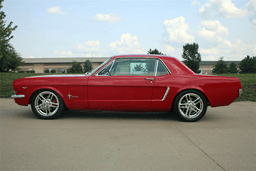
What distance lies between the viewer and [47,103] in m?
5.16

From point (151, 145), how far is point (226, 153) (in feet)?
3.34

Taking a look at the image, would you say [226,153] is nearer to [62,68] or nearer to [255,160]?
[255,160]

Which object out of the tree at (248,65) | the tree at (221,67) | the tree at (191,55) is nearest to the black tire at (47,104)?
the tree at (221,67)

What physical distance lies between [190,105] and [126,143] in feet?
6.99

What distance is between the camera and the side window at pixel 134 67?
514 cm

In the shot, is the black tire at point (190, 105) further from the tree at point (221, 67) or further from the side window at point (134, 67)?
the tree at point (221, 67)

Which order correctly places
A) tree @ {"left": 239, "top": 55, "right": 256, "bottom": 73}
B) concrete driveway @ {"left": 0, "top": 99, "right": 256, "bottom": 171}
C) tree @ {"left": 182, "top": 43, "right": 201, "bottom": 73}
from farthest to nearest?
tree @ {"left": 182, "top": 43, "right": 201, "bottom": 73} → tree @ {"left": 239, "top": 55, "right": 256, "bottom": 73} → concrete driveway @ {"left": 0, "top": 99, "right": 256, "bottom": 171}

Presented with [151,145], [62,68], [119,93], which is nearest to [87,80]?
[119,93]

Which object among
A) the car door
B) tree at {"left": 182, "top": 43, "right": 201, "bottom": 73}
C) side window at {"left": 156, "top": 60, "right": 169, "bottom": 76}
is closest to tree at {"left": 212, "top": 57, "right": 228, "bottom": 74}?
tree at {"left": 182, "top": 43, "right": 201, "bottom": 73}

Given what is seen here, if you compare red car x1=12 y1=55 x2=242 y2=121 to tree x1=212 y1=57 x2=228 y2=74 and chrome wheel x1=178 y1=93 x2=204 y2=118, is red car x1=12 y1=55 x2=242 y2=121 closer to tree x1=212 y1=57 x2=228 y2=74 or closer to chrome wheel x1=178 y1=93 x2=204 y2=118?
chrome wheel x1=178 y1=93 x2=204 y2=118

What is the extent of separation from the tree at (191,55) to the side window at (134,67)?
91.0 m

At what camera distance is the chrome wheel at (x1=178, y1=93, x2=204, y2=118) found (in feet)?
16.6

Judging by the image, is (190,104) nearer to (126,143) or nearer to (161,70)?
(161,70)

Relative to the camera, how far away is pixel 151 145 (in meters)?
3.42
